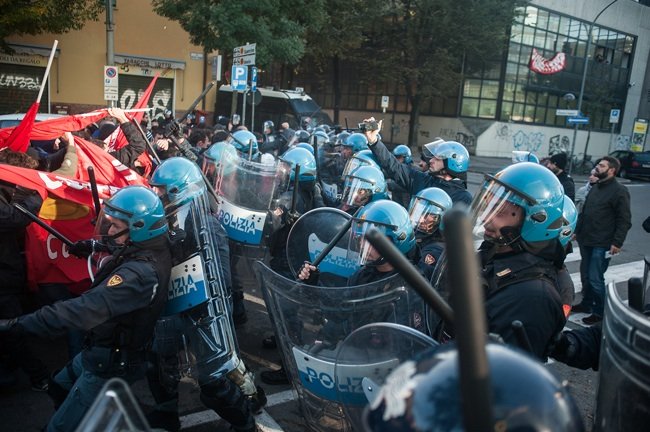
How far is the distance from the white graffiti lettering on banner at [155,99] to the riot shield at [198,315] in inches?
863

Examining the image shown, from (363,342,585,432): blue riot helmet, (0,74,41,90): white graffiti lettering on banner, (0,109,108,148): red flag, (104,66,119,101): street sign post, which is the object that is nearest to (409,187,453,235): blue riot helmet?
(363,342,585,432): blue riot helmet

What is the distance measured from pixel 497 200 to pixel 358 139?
6376mm

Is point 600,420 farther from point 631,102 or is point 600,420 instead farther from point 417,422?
point 631,102

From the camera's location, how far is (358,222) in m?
3.61

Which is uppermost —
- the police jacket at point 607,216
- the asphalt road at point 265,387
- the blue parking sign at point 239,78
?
the blue parking sign at point 239,78

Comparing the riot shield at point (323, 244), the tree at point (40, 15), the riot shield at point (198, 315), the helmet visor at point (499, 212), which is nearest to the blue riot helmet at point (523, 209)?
the helmet visor at point (499, 212)

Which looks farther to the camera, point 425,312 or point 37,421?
point 37,421

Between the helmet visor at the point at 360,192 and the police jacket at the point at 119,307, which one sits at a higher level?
the helmet visor at the point at 360,192

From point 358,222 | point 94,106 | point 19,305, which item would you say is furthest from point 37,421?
point 94,106

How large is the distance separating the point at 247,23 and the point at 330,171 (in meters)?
11.5

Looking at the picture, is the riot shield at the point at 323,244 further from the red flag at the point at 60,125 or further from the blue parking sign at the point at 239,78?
the blue parking sign at the point at 239,78

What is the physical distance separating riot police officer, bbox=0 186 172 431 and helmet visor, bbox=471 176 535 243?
1.86 m

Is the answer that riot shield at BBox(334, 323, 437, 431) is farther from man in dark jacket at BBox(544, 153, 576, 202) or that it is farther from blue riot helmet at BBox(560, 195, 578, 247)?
man in dark jacket at BBox(544, 153, 576, 202)

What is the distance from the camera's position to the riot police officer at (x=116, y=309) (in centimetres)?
280
